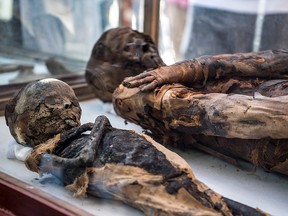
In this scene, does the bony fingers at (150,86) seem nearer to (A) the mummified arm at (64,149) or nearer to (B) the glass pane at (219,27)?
(A) the mummified arm at (64,149)

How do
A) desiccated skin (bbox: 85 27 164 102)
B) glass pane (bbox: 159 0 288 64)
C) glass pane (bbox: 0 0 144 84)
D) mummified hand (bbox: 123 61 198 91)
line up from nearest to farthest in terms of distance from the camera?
mummified hand (bbox: 123 61 198 91) → desiccated skin (bbox: 85 27 164 102) → glass pane (bbox: 0 0 144 84) → glass pane (bbox: 159 0 288 64)

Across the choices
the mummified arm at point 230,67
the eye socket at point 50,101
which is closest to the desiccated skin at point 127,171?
the eye socket at point 50,101

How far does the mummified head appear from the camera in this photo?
1215 mm

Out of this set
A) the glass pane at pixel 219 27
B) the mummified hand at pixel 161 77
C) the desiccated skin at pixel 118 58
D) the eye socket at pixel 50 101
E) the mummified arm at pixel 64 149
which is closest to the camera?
the mummified arm at pixel 64 149

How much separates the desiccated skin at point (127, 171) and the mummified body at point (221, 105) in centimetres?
22

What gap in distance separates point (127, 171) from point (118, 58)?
87 centimetres

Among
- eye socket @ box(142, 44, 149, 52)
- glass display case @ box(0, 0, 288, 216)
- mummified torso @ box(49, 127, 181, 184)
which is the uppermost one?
eye socket @ box(142, 44, 149, 52)

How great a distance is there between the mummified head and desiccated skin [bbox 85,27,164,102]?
1.78 feet

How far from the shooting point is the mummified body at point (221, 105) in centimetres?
113

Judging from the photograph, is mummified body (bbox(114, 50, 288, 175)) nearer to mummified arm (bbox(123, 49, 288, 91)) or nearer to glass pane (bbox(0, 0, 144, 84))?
mummified arm (bbox(123, 49, 288, 91))

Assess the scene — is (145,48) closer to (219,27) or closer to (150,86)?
(150,86)

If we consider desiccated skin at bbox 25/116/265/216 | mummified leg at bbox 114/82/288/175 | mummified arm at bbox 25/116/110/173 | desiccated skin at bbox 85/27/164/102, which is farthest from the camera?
desiccated skin at bbox 85/27/164/102

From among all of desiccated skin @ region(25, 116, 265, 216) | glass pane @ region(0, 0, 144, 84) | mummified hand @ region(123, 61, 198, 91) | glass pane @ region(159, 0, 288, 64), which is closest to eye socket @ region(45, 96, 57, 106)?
desiccated skin @ region(25, 116, 265, 216)

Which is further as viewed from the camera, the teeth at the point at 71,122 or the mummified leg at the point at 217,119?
the teeth at the point at 71,122
